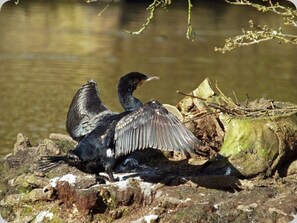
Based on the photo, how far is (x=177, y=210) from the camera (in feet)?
22.0

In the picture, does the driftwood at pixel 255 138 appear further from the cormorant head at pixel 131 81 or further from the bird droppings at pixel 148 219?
the bird droppings at pixel 148 219

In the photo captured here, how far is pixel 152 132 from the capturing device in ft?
22.1

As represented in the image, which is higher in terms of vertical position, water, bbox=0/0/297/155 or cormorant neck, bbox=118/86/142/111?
cormorant neck, bbox=118/86/142/111

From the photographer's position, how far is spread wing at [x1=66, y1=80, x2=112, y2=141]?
25.0ft

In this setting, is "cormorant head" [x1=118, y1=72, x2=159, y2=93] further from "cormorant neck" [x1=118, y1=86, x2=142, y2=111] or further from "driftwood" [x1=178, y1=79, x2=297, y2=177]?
"driftwood" [x1=178, y1=79, x2=297, y2=177]

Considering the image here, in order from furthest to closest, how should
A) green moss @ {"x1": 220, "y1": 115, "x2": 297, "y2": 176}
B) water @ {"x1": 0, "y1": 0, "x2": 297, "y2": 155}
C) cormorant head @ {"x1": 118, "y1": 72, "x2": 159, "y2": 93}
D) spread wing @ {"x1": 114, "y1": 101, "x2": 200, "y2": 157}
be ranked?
water @ {"x1": 0, "y1": 0, "x2": 297, "y2": 155}
cormorant head @ {"x1": 118, "y1": 72, "x2": 159, "y2": 93}
green moss @ {"x1": 220, "y1": 115, "x2": 297, "y2": 176}
spread wing @ {"x1": 114, "y1": 101, "x2": 200, "y2": 157}

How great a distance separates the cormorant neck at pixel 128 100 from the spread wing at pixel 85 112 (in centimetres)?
21

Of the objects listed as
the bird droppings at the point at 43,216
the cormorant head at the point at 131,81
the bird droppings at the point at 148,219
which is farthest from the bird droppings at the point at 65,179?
the cormorant head at the point at 131,81

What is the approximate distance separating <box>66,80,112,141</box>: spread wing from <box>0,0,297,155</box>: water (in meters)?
2.41

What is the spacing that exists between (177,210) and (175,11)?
2734 cm

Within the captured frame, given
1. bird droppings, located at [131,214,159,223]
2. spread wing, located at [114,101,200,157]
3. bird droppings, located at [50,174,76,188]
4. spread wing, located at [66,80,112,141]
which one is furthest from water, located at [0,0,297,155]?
bird droppings, located at [131,214,159,223]

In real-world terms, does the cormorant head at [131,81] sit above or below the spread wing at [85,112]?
above

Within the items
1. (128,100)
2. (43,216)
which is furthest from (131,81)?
(43,216)

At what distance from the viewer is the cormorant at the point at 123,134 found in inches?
262
